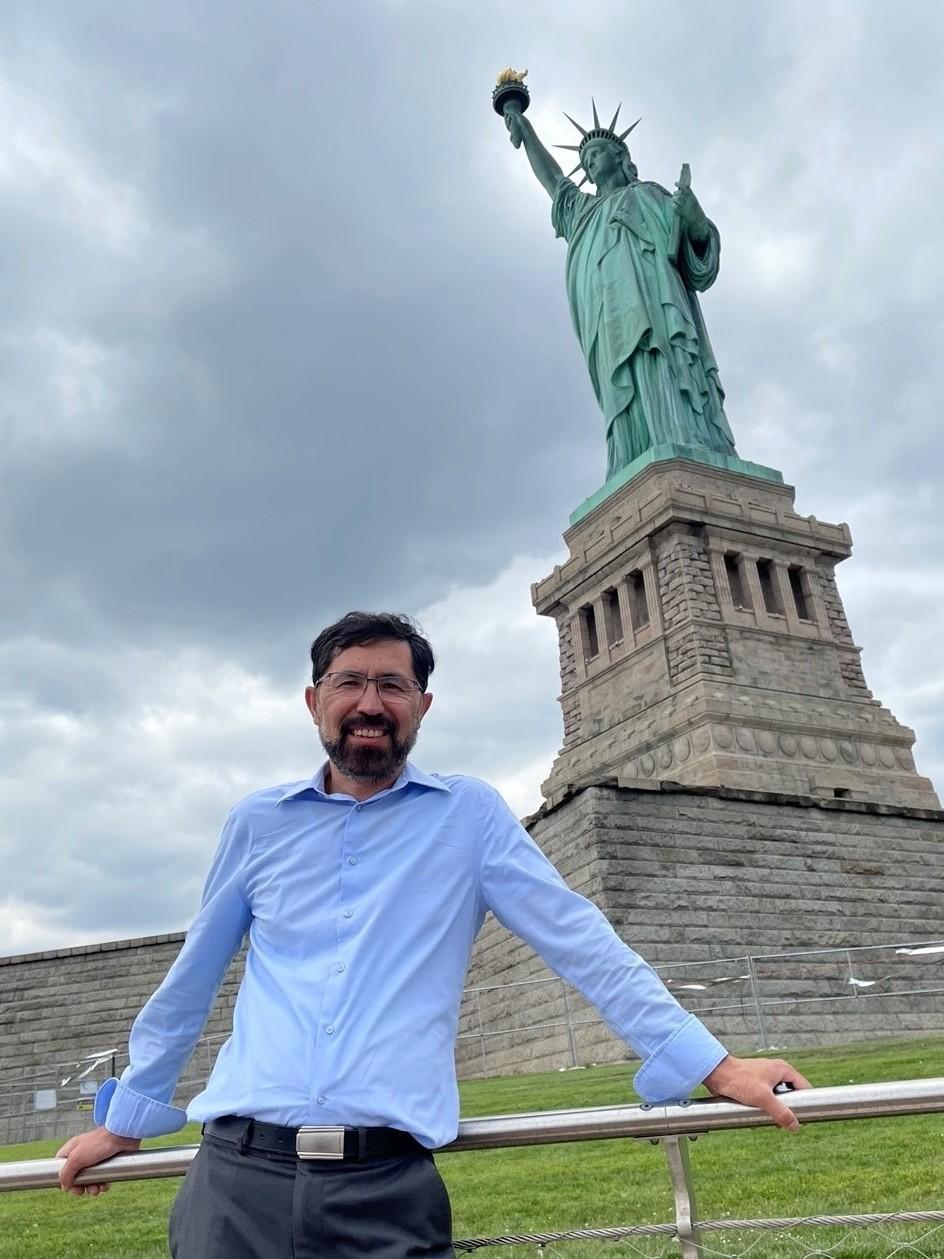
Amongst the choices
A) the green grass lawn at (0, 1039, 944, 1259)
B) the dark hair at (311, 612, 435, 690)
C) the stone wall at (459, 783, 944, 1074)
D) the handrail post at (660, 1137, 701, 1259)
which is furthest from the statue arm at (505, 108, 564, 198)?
the handrail post at (660, 1137, 701, 1259)

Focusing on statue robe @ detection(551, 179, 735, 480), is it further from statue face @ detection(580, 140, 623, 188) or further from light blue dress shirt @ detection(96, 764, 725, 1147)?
light blue dress shirt @ detection(96, 764, 725, 1147)

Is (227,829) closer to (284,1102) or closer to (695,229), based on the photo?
(284,1102)

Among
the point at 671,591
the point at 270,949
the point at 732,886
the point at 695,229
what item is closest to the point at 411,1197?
the point at 270,949

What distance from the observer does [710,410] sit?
32281 millimetres

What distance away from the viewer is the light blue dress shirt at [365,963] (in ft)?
6.79

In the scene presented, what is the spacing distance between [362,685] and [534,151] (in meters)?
38.8

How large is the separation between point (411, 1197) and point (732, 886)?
16204 millimetres

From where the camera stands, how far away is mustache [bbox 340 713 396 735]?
7.98 feet

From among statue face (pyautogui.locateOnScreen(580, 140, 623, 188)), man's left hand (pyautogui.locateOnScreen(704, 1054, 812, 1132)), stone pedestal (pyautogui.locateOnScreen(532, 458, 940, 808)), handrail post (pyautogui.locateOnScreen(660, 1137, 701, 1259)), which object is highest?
statue face (pyautogui.locateOnScreen(580, 140, 623, 188))

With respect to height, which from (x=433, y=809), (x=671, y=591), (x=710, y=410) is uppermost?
(x=710, y=410)

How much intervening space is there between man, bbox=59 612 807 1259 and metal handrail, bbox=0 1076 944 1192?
41mm

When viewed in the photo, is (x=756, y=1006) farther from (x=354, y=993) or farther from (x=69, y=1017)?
(x=69, y=1017)

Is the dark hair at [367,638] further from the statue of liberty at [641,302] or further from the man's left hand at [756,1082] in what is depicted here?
the statue of liberty at [641,302]

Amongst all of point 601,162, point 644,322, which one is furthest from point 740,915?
point 601,162
